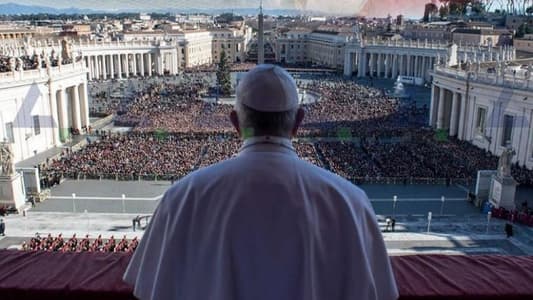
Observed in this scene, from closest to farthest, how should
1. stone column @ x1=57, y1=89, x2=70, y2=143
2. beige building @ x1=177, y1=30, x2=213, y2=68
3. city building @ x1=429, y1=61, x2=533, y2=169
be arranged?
1. city building @ x1=429, y1=61, x2=533, y2=169
2. stone column @ x1=57, y1=89, x2=70, y2=143
3. beige building @ x1=177, y1=30, x2=213, y2=68

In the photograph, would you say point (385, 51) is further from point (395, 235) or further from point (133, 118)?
point (395, 235)

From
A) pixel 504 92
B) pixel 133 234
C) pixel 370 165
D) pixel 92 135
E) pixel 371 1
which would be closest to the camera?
pixel 133 234

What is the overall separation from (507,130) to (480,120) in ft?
10.6

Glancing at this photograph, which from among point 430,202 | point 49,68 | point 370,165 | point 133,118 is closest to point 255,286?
point 430,202

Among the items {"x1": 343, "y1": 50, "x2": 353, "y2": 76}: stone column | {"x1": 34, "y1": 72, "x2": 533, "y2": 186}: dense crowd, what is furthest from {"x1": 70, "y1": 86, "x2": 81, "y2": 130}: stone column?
{"x1": 343, "y1": 50, "x2": 353, "y2": 76}: stone column

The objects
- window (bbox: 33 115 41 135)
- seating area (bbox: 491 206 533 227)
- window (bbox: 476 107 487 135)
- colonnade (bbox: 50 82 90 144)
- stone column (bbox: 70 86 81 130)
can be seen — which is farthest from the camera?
stone column (bbox: 70 86 81 130)

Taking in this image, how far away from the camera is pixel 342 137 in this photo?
117 ft

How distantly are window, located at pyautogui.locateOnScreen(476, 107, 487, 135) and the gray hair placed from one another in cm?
3527

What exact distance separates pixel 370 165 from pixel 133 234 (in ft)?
46.8

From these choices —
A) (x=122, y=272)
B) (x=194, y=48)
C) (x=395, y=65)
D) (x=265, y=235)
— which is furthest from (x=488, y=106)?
(x=194, y=48)

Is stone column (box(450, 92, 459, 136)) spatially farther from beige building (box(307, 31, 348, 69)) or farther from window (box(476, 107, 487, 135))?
beige building (box(307, 31, 348, 69))

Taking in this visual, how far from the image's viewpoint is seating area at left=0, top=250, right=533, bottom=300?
8.26 ft

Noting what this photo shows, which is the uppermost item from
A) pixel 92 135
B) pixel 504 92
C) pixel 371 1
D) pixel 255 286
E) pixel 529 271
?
pixel 371 1

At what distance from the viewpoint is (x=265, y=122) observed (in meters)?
1.94
